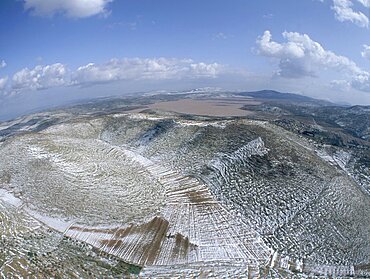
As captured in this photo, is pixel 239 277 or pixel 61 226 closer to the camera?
pixel 239 277

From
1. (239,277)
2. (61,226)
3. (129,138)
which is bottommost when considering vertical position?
(239,277)

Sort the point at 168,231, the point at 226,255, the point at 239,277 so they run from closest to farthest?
the point at 239,277 < the point at 226,255 < the point at 168,231

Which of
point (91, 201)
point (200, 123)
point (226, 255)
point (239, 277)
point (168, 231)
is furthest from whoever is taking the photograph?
point (200, 123)

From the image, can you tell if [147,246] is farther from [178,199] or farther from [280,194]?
[280,194]

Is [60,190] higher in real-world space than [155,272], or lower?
higher

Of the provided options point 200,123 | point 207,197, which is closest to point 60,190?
point 207,197

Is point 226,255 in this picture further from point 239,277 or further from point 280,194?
point 280,194
